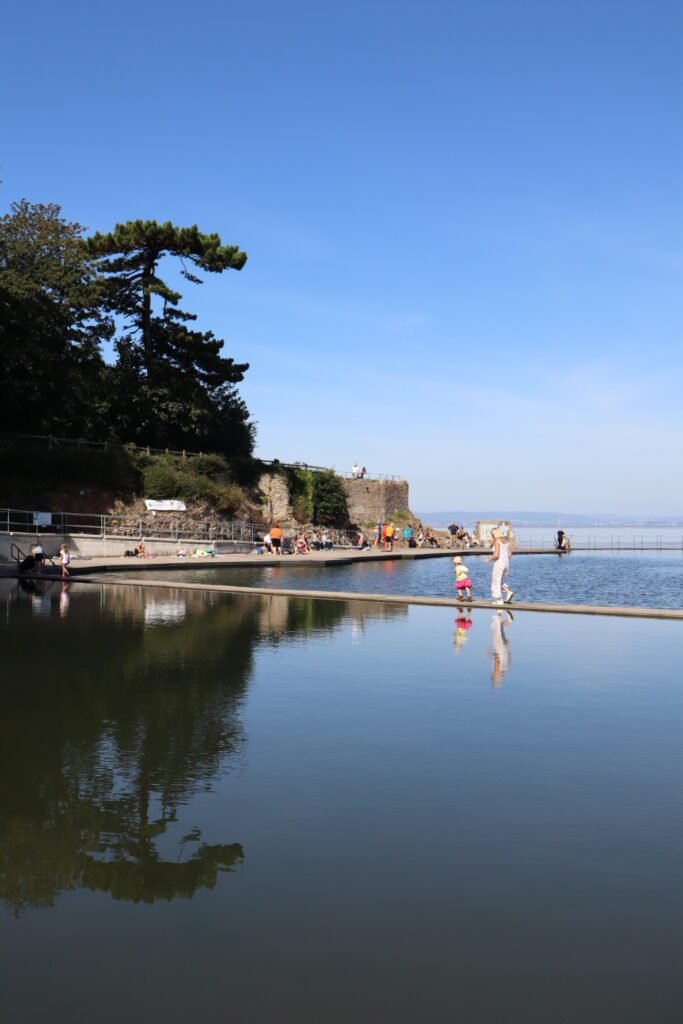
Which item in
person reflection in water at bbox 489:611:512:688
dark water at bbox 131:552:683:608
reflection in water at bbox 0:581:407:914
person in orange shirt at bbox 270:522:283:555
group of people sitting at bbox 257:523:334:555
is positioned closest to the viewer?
reflection in water at bbox 0:581:407:914

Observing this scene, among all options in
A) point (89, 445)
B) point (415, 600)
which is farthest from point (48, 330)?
point (415, 600)

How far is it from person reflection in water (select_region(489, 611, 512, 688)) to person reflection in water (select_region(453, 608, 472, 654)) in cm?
40

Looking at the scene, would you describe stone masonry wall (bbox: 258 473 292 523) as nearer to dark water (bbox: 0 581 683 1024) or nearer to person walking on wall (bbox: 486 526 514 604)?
person walking on wall (bbox: 486 526 514 604)

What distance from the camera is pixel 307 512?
179 ft

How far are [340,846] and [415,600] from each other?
44.8 ft

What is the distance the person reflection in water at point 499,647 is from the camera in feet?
32.4

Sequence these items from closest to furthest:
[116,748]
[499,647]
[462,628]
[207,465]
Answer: [116,748]
[499,647]
[462,628]
[207,465]

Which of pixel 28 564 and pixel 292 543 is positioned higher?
pixel 292 543

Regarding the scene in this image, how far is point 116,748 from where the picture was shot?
21.9 feet

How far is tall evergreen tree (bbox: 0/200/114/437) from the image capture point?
138 feet

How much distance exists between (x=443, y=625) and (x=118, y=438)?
38040 mm

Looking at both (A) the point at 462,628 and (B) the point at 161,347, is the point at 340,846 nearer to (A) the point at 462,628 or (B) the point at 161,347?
(A) the point at 462,628

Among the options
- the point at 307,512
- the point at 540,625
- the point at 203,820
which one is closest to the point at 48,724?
the point at 203,820

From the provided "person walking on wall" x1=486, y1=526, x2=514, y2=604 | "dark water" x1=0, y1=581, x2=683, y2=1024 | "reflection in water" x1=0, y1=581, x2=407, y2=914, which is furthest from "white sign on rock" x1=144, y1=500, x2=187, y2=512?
"dark water" x1=0, y1=581, x2=683, y2=1024
